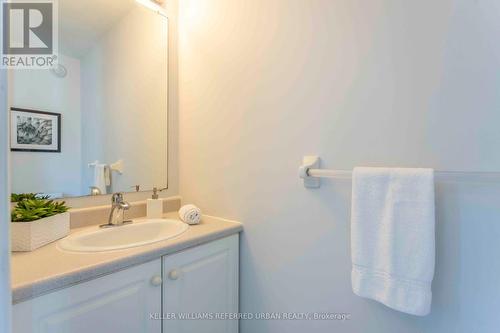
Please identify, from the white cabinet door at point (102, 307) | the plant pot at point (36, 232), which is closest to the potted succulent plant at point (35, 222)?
the plant pot at point (36, 232)

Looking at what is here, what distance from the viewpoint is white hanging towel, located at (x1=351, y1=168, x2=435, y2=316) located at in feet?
2.39

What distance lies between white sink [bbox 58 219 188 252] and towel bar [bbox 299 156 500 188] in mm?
574

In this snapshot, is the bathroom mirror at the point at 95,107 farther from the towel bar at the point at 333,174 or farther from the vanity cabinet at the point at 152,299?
the towel bar at the point at 333,174

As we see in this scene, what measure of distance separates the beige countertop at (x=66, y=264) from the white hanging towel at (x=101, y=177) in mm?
347

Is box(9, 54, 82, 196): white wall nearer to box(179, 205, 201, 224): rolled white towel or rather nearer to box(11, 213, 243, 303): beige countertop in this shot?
box(11, 213, 243, 303): beige countertop

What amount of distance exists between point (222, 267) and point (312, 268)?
0.39 metres

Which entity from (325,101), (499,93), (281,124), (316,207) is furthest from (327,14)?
(316,207)

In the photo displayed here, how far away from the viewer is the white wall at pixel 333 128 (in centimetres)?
74

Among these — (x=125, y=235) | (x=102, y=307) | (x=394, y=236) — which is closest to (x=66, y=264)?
(x=102, y=307)

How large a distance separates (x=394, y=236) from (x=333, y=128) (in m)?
0.43

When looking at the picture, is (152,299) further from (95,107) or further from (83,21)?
(83,21)

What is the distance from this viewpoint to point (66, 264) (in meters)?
0.72

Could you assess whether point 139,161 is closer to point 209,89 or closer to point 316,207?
point 209,89

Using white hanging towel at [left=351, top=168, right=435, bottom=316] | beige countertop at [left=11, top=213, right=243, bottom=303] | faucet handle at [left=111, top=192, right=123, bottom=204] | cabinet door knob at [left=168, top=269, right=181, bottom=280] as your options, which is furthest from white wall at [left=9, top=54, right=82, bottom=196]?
white hanging towel at [left=351, top=168, right=435, bottom=316]
